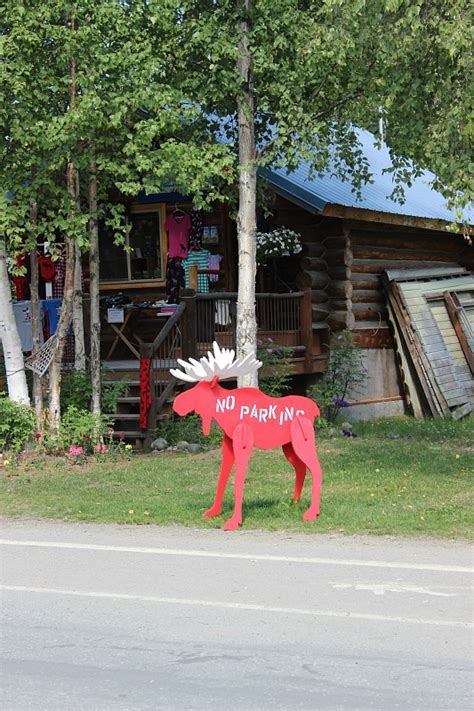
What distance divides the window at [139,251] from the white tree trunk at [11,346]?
17.2 ft

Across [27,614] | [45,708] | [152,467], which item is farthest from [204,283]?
[45,708]

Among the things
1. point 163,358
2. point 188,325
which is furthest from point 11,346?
point 188,325

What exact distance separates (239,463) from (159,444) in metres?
5.62

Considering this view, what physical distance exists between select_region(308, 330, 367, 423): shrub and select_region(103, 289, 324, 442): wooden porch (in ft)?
1.16

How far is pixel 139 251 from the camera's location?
1930 centimetres

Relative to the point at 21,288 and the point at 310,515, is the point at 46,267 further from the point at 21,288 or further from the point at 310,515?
the point at 310,515

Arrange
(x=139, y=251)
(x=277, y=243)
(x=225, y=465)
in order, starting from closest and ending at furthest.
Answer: (x=225, y=465) < (x=277, y=243) < (x=139, y=251)

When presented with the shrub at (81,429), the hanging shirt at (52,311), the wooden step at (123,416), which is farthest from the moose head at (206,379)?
the hanging shirt at (52,311)

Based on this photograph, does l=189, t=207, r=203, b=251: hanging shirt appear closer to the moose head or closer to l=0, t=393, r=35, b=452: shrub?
l=0, t=393, r=35, b=452: shrub

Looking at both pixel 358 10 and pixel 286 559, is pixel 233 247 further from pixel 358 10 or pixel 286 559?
pixel 286 559

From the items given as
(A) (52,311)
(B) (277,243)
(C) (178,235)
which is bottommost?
(A) (52,311)

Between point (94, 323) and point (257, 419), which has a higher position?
point (94, 323)

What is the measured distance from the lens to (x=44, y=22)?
12.9 metres

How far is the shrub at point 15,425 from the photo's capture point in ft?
45.0
